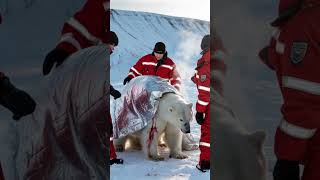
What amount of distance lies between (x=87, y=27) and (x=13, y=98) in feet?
1.39

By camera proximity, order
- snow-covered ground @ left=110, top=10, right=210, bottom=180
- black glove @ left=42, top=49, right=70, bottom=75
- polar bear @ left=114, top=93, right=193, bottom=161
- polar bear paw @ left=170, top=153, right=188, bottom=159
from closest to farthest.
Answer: black glove @ left=42, top=49, right=70, bottom=75 → snow-covered ground @ left=110, top=10, right=210, bottom=180 → polar bear @ left=114, top=93, right=193, bottom=161 → polar bear paw @ left=170, top=153, right=188, bottom=159

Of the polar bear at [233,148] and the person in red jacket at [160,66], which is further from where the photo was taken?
the person in red jacket at [160,66]

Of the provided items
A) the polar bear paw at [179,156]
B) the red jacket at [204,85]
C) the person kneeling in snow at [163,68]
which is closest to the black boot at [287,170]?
the red jacket at [204,85]

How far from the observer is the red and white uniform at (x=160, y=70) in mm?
6203

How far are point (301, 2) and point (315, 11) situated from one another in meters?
0.07

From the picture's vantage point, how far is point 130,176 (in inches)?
187

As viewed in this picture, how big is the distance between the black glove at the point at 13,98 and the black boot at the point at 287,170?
0.94 metres

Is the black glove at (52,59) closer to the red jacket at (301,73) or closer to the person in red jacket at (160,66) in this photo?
the red jacket at (301,73)

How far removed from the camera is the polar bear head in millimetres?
5398

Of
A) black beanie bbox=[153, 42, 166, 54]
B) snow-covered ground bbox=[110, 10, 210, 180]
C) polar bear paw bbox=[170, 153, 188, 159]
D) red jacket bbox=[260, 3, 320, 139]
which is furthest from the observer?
black beanie bbox=[153, 42, 166, 54]

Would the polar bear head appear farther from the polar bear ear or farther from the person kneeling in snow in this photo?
the polar bear ear

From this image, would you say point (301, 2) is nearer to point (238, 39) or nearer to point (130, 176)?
point (238, 39)

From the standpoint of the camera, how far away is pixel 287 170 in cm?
171

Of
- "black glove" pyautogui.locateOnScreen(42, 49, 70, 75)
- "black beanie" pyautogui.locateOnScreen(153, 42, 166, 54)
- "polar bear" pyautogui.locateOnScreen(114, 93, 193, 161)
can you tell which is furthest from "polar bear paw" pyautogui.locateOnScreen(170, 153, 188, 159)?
"black glove" pyautogui.locateOnScreen(42, 49, 70, 75)
